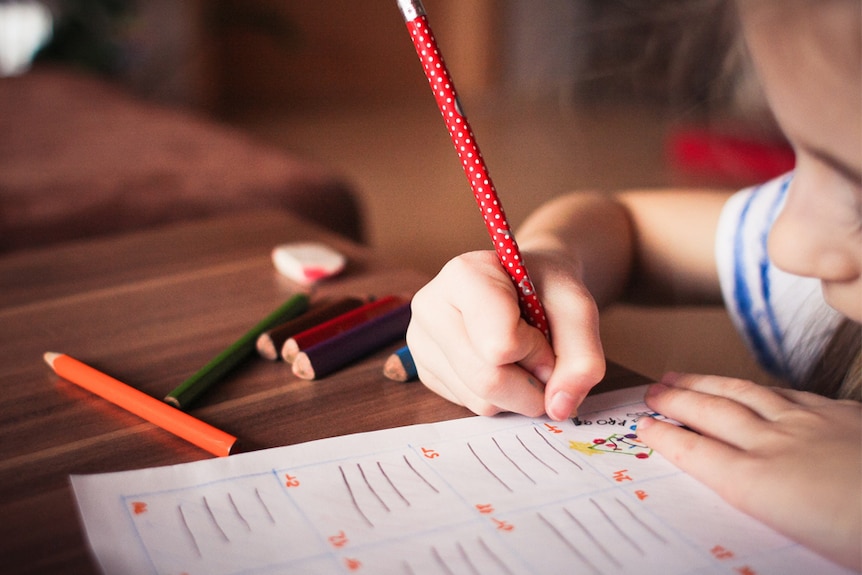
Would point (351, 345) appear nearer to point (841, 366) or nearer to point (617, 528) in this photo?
point (617, 528)

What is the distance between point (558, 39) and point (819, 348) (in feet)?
2.33

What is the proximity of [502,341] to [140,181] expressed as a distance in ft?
2.89

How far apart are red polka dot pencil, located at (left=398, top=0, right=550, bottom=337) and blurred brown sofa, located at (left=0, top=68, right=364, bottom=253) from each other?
0.71 m

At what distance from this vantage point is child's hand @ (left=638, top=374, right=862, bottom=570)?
33cm

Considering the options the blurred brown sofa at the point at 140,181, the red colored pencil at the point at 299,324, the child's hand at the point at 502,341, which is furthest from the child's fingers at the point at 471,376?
the blurred brown sofa at the point at 140,181

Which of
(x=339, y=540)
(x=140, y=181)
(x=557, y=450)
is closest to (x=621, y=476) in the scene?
(x=557, y=450)

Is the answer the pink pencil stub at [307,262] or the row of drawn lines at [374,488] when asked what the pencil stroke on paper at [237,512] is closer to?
the row of drawn lines at [374,488]

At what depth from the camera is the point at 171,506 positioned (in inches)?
13.9

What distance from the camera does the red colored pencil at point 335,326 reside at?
49cm

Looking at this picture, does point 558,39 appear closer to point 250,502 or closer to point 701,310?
point 701,310

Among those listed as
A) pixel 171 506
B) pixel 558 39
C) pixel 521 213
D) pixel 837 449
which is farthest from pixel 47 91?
pixel 837 449

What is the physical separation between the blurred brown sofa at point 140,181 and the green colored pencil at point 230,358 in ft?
1.79

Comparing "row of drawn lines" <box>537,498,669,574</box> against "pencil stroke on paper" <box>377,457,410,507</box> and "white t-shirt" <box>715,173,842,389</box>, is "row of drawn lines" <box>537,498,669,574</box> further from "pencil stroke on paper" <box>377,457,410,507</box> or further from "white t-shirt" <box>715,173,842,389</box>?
"white t-shirt" <box>715,173,842,389</box>

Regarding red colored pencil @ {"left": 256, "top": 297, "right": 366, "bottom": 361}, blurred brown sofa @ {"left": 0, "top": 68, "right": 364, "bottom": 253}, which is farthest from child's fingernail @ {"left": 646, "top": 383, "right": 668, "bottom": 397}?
blurred brown sofa @ {"left": 0, "top": 68, "right": 364, "bottom": 253}
